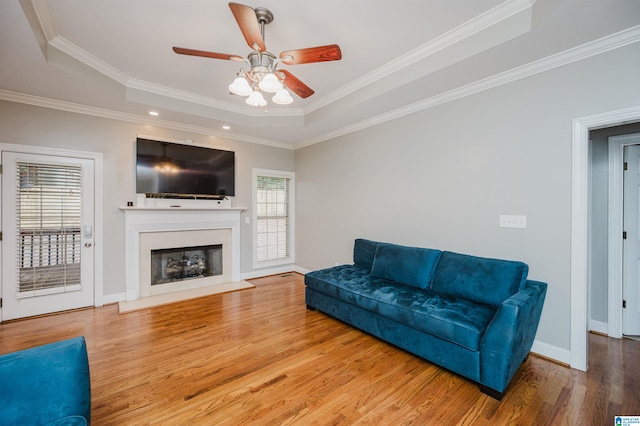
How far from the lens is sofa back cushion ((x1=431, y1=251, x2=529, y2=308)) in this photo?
7.91 feet

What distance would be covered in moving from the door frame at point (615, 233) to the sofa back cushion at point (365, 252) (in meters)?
2.50

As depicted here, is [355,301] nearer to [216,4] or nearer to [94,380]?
[94,380]

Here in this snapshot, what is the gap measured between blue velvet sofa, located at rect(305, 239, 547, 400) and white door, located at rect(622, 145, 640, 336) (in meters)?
1.37

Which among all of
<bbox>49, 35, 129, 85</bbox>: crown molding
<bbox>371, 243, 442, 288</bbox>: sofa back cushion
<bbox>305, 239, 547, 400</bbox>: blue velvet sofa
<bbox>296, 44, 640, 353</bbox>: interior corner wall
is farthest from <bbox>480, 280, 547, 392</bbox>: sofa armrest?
<bbox>49, 35, 129, 85</bbox>: crown molding

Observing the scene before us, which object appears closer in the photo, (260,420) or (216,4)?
(260,420)

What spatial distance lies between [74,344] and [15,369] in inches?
8.3

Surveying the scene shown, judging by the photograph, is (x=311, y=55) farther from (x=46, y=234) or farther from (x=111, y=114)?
(x=46, y=234)

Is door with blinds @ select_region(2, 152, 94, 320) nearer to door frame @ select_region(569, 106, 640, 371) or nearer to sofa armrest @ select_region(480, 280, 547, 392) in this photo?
sofa armrest @ select_region(480, 280, 547, 392)

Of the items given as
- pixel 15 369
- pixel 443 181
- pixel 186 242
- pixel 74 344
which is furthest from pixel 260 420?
pixel 186 242

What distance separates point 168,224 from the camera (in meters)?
4.27

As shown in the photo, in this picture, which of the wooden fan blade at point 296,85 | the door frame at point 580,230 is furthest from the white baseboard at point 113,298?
the door frame at point 580,230

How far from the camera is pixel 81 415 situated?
1337 millimetres

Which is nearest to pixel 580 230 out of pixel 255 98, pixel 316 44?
pixel 316 44

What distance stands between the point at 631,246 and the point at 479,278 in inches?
70.9
